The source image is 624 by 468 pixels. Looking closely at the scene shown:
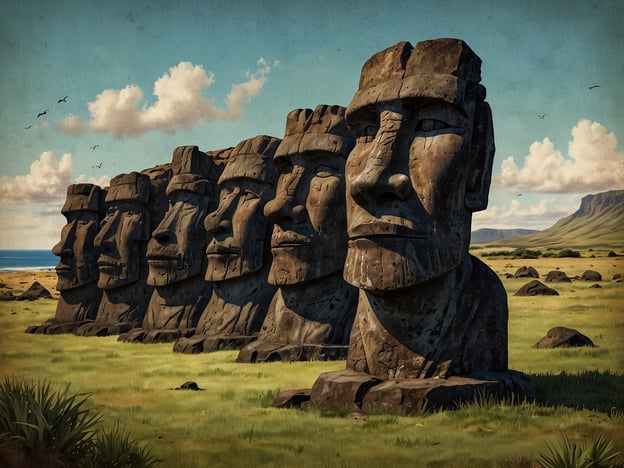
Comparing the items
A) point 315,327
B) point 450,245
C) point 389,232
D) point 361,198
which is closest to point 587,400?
point 450,245

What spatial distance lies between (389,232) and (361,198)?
47 centimetres

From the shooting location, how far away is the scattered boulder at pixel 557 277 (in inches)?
760

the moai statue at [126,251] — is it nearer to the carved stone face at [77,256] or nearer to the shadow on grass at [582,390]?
the carved stone face at [77,256]

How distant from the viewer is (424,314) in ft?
20.9

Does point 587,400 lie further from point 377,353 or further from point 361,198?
point 361,198

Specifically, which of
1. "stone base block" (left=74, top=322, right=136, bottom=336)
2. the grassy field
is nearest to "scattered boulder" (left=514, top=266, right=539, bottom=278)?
the grassy field

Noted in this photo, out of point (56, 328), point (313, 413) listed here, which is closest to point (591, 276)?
point (56, 328)

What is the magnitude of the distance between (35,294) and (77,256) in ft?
29.1

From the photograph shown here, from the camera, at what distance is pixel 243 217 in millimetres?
11719

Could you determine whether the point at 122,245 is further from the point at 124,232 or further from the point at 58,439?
the point at 58,439

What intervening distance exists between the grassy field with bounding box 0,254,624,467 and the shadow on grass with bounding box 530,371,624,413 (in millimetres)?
10

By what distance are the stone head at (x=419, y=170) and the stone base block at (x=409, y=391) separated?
91 centimetres

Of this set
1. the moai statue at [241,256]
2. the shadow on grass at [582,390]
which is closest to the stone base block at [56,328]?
the moai statue at [241,256]

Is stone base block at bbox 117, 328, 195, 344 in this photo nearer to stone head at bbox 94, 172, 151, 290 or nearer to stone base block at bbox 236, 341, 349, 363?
stone head at bbox 94, 172, 151, 290
